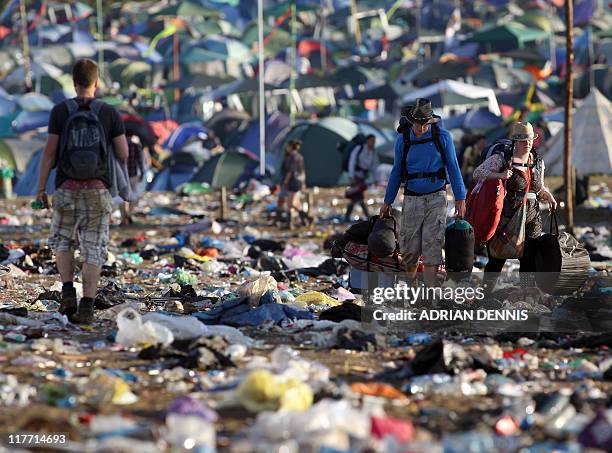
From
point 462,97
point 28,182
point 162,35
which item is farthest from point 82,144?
point 162,35

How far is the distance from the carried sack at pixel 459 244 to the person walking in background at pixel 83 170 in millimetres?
2289

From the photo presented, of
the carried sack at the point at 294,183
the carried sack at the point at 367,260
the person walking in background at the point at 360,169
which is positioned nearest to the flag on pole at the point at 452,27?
the person walking in background at the point at 360,169

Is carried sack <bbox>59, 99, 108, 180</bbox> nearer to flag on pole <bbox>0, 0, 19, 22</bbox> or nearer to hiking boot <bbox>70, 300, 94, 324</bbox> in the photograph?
hiking boot <bbox>70, 300, 94, 324</bbox>

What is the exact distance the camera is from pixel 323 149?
26.2m

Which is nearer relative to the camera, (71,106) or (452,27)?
(71,106)

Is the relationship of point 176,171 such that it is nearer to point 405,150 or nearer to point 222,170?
point 222,170

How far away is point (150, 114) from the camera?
42219 millimetres

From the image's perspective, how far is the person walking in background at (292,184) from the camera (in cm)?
1831

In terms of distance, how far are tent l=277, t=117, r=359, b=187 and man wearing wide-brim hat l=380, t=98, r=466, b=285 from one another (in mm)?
17098

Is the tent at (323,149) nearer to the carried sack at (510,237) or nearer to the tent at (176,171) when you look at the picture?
the tent at (176,171)

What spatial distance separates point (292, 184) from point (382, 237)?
33.0 ft

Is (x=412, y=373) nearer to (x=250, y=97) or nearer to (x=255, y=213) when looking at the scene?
(x=255, y=213)

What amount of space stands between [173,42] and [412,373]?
1783 inches

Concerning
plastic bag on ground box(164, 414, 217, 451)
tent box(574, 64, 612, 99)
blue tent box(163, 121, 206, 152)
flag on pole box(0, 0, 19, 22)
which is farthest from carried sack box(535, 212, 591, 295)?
flag on pole box(0, 0, 19, 22)
